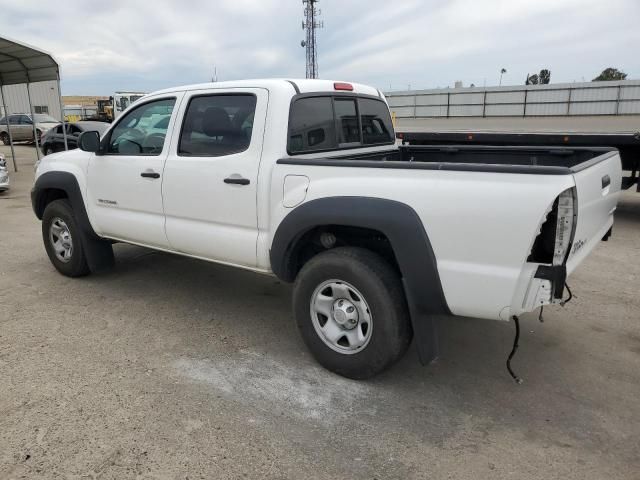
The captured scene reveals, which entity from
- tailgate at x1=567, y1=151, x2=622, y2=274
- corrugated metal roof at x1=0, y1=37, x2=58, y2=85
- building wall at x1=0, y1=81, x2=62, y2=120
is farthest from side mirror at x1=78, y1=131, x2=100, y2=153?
building wall at x1=0, y1=81, x2=62, y2=120

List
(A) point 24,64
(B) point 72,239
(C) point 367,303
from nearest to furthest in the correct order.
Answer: (C) point 367,303, (B) point 72,239, (A) point 24,64

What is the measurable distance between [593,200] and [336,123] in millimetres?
1970

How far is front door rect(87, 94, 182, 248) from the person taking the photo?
14.2ft

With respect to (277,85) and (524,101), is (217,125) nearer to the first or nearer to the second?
(277,85)

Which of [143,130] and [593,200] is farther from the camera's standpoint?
[143,130]

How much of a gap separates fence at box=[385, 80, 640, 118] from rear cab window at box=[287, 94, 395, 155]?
1006 inches

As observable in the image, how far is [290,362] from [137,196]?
200cm

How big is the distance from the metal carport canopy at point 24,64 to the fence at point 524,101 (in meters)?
22.3

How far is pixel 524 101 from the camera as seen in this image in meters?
28.3

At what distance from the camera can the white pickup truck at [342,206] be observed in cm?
272

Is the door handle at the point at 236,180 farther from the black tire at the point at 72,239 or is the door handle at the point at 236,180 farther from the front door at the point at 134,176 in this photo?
the black tire at the point at 72,239

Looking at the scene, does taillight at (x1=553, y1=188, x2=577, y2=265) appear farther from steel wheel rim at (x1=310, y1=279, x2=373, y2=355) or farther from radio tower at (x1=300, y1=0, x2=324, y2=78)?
radio tower at (x1=300, y1=0, x2=324, y2=78)

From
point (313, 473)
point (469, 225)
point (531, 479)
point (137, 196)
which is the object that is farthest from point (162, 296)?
point (531, 479)

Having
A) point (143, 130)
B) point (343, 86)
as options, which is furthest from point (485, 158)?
point (143, 130)
